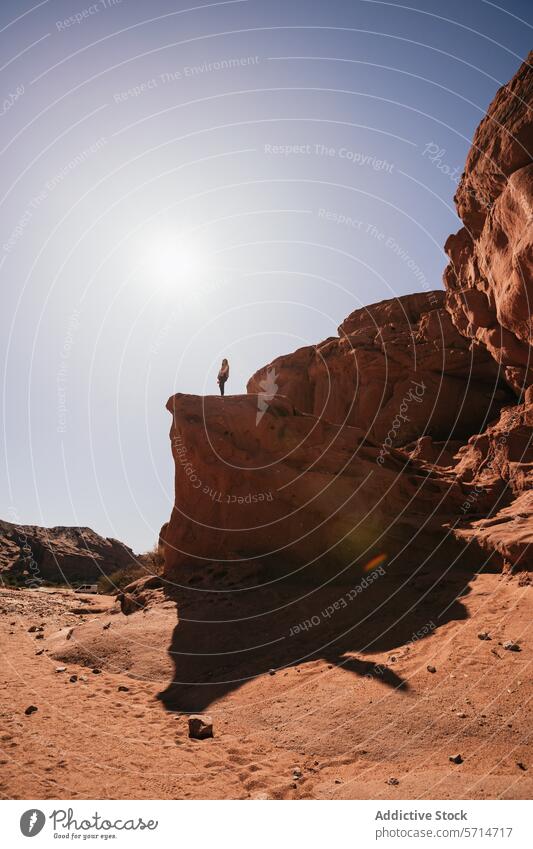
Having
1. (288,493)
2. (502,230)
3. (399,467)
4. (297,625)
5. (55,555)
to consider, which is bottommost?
(297,625)

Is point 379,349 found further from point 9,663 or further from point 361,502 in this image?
point 9,663

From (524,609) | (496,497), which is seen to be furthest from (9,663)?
(496,497)

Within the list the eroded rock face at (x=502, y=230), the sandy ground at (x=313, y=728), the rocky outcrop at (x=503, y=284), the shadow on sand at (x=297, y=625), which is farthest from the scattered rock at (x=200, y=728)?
the eroded rock face at (x=502, y=230)

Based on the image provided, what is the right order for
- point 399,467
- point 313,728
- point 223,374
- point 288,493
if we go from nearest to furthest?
point 313,728, point 288,493, point 399,467, point 223,374

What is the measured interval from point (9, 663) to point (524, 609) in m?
11.9

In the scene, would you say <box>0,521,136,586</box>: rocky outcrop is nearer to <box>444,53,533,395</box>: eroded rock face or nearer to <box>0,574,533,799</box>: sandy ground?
<box>0,574,533,799</box>: sandy ground

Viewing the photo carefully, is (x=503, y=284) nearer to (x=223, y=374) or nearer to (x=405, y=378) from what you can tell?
(x=223, y=374)

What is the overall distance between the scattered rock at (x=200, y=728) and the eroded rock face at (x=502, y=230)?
15.3 meters

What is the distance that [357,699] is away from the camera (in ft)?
22.1

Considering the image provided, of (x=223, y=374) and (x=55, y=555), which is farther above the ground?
(x=223, y=374)

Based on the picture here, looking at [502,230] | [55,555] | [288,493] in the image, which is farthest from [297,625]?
[55,555]

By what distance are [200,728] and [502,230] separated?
688 inches

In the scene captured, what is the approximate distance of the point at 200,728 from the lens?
21.4 ft

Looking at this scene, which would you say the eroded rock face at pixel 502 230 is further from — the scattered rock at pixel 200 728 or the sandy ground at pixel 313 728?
the scattered rock at pixel 200 728
